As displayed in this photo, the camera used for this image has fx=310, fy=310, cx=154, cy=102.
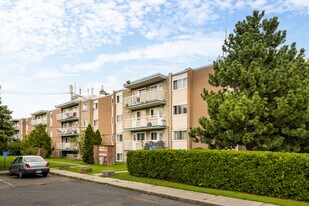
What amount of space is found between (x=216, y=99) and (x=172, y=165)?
4.12m

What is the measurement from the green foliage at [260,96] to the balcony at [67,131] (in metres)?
37.1

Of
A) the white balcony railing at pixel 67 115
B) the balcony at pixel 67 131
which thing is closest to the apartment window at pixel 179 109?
the balcony at pixel 67 131

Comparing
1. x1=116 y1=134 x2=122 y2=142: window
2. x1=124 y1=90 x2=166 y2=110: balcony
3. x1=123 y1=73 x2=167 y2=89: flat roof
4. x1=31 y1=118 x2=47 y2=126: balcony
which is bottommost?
x1=116 y1=134 x2=122 y2=142: window

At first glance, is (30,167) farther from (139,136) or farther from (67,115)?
(67,115)

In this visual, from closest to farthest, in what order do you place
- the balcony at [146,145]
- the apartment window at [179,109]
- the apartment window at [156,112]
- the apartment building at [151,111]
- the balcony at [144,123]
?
the apartment building at [151,111] < the apartment window at [179,109] < the balcony at [146,145] < the balcony at [144,123] < the apartment window at [156,112]

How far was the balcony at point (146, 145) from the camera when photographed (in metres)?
30.6

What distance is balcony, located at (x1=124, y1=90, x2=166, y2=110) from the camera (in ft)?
102

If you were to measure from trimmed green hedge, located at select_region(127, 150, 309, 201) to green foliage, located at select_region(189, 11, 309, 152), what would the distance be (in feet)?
4.05

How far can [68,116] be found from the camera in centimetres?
5175

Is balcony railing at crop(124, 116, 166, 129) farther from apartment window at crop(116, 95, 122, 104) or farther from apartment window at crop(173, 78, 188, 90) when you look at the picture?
apartment window at crop(116, 95, 122, 104)

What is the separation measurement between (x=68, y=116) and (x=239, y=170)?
42.8 metres

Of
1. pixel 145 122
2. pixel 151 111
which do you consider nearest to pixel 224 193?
pixel 145 122

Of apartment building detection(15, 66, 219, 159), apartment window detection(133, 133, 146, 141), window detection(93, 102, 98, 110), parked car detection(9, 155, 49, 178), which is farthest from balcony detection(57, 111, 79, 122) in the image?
parked car detection(9, 155, 49, 178)

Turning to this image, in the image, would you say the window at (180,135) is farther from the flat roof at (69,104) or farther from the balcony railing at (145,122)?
the flat roof at (69,104)
